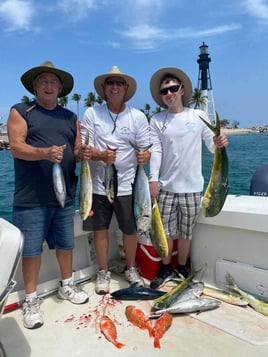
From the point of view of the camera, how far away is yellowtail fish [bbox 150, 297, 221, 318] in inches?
108

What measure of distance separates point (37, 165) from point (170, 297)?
157 cm

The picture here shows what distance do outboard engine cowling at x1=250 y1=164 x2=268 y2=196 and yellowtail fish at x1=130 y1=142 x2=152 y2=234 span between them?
A: 188cm

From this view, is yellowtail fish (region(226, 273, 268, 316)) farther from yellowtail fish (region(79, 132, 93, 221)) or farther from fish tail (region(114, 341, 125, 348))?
yellowtail fish (region(79, 132, 93, 221))

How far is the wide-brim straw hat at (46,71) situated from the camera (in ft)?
8.82

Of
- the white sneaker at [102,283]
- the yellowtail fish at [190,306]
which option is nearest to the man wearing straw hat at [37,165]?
the white sneaker at [102,283]

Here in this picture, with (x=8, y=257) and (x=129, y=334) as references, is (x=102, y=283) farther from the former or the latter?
(x=8, y=257)

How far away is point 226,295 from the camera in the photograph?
9.86 feet

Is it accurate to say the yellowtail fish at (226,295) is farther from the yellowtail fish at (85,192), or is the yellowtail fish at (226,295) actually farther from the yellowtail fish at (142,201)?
the yellowtail fish at (85,192)

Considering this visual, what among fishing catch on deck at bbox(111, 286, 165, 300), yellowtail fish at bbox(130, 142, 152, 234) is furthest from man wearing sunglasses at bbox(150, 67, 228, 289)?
fishing catch on deck at bbox(111, 286, 165, 300)

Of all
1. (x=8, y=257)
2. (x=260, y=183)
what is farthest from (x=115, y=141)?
(x=260, y=183)

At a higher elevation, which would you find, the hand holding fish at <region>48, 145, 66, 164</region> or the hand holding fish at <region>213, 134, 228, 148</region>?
the hand holding fish at <region>213, 134, 228, 148</region>

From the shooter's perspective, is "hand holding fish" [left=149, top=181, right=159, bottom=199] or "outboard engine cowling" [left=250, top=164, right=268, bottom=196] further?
"outboard engine cowling" [left=250, top=164, right=268, bottom=196]

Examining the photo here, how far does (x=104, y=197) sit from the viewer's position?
3098mm

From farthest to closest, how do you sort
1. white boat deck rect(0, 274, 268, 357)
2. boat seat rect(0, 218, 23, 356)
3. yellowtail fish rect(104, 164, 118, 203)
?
1. yellowtail fish rect(104, 164, 118, 203)
2. white boat deck rect(0, 274, 268, 357)
3. boat seat rect(0, 218, 23, 356)
